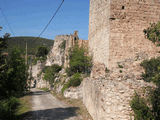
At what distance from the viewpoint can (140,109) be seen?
6277 millimetres

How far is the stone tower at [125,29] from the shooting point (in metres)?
14.0

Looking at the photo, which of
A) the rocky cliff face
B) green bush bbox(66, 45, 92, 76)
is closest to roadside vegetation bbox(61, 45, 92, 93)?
green bush bbox(66, 45, 92, 76)

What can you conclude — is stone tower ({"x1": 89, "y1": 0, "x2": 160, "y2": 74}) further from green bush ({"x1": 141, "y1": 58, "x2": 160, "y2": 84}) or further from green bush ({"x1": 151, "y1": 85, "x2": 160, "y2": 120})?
green bush ({"x1": 151, "y1": 85, "x2": 160, "y2": 120})

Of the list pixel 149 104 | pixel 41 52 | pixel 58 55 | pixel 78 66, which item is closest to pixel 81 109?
pixel 149 104

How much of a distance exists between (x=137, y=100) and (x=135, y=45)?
28.9 feet

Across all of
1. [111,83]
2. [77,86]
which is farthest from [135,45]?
[111,83]

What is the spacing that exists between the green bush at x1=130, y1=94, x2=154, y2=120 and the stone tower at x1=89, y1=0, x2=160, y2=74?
7234 mm

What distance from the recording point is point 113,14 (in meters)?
14.3

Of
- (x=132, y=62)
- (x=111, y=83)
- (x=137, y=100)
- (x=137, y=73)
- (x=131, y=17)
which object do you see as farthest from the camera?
(x=131, y=17)

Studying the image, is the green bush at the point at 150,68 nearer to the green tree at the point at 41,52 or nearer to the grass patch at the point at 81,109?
the grass patch at the point at 81,109

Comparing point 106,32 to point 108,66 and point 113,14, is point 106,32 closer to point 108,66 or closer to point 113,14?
point 113,14

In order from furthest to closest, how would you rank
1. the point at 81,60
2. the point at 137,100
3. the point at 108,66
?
1. the point at 81,60
2. the point at 108,66
3. the point at 137,100

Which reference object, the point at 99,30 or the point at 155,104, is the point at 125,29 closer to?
the point at 99,30

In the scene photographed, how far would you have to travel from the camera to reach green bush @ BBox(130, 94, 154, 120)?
20.4ft
